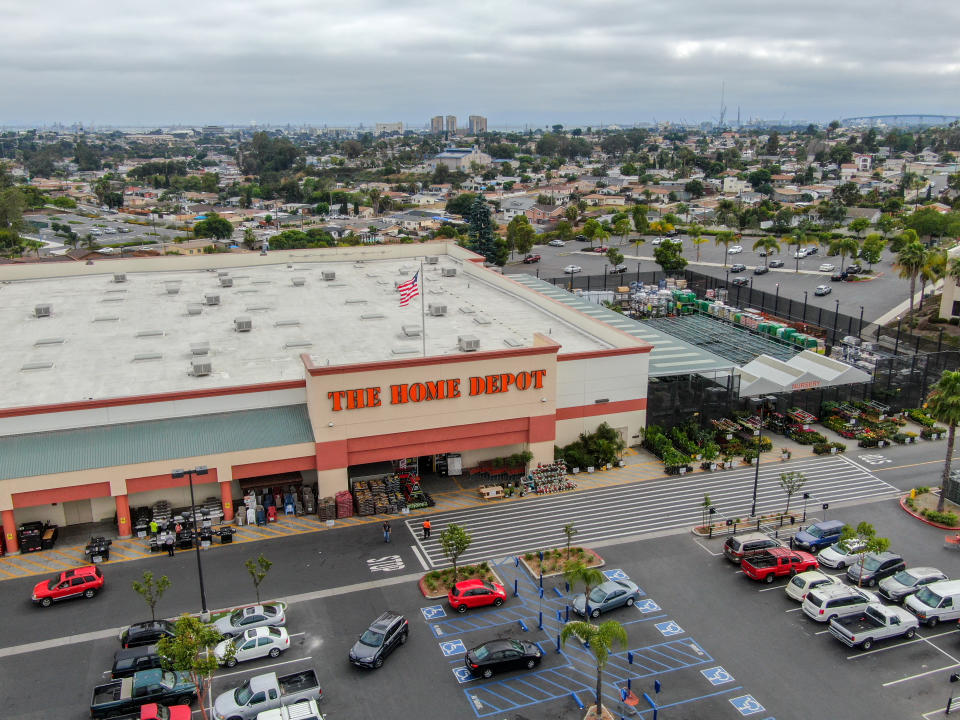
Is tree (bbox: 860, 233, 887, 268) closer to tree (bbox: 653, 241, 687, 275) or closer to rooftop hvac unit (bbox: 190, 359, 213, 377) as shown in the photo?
tree (bbox: 653, 241, 687, 275)

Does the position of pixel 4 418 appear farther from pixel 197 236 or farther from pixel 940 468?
pixel 197 236

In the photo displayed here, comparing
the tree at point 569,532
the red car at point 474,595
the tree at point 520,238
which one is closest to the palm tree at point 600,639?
the red car at point 474,595

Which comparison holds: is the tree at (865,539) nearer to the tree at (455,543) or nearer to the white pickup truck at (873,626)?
the white pickup truck at (873,626)

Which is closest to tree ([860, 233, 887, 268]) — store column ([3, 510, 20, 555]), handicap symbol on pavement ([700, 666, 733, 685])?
handicap symbol on pavement ([700, 666, 733, 685])

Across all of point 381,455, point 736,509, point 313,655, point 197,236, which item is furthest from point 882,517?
point 197,236

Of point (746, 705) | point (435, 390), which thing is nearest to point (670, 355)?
point (435, 390)

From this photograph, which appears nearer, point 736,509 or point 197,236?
point 736,509
